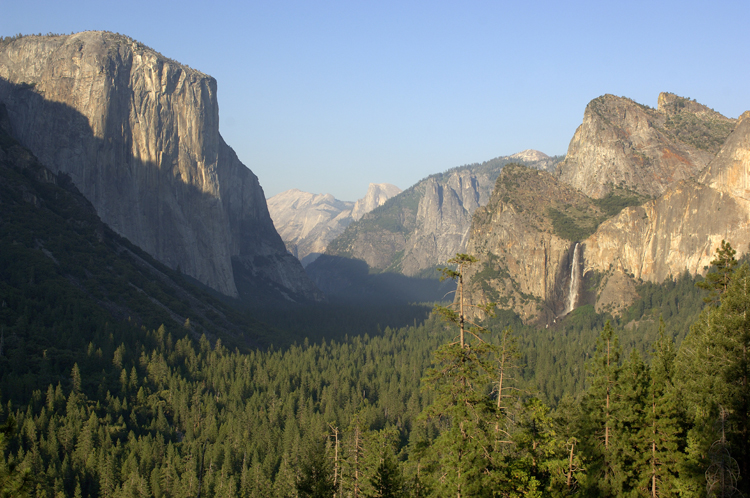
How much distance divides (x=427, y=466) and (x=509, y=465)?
17.8 ft

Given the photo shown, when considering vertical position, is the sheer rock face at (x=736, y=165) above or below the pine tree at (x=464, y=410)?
above

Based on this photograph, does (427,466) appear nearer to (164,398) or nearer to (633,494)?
(633,494)

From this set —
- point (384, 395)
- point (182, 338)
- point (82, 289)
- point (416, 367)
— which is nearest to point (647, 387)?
point (384, 395)

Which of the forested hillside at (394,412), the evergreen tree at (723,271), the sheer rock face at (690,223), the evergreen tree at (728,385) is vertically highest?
the sheer rock face at (690,223)

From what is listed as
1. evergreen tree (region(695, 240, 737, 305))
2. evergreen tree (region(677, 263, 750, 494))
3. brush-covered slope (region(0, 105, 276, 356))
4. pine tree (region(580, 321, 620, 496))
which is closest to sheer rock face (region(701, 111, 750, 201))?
evergreen tree (region(695, 240, 737, 305))

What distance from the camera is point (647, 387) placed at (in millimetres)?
42094

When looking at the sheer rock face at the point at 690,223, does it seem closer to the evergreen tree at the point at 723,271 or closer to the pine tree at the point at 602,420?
the evergreen tree at the point at 723,271

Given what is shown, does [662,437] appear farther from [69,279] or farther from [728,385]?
[69,279]

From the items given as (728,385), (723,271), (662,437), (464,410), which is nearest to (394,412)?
(662,437)

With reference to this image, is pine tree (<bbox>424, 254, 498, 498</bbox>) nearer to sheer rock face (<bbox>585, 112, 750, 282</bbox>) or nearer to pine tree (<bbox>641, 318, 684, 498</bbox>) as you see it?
pine tree (<bbox>641, 318, 684, 498</bbox>)

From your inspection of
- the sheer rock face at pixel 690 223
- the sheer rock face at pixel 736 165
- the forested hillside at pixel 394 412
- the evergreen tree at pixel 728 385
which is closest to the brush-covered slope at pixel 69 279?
the forested hillside at pixel 394 412

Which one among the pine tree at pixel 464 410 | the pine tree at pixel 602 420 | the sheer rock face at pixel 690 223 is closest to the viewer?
the pine tree at pixel 464 410

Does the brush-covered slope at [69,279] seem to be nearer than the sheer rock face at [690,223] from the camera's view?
Yes

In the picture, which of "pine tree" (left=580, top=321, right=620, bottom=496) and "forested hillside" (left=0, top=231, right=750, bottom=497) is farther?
"pine tree" (left=580, top=321, right=620, bottom=496)
